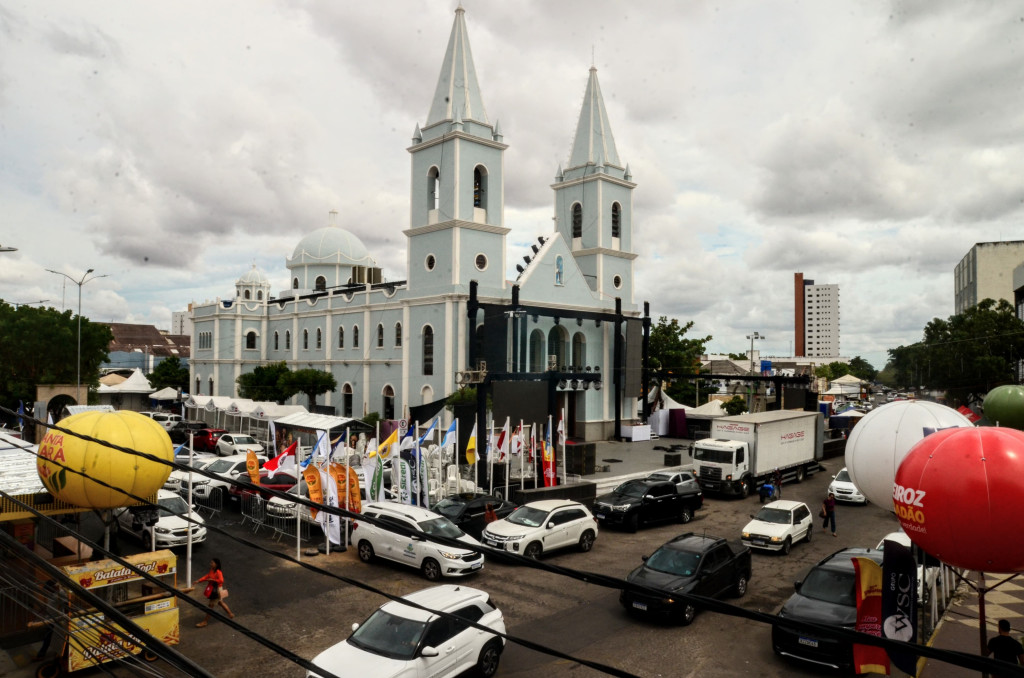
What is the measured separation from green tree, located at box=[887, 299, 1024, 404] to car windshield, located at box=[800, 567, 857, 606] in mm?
38301

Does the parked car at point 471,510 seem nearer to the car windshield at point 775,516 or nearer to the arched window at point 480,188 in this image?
the car windshield at point 775,516

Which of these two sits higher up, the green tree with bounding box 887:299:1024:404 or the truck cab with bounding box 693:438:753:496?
the green tree with bounding box 887:299:1024:404

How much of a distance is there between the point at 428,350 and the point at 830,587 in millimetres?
28934

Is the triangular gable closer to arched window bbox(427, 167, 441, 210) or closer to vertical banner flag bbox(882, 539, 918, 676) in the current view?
arched window bbox(427, 167, 441, 210)

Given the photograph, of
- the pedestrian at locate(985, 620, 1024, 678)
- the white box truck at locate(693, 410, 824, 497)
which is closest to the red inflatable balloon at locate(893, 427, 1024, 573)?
the pedestrian at locate(985, 620, 1024, 678)

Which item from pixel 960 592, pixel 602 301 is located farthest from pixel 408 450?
pixel 602 301

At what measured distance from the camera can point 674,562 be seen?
13859 millimetres

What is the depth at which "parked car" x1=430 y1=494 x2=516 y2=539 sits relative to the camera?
18.9 m

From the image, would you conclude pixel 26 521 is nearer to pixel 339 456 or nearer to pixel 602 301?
pixel 339 456

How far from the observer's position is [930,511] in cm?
623

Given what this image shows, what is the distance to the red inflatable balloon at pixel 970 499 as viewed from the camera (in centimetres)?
584

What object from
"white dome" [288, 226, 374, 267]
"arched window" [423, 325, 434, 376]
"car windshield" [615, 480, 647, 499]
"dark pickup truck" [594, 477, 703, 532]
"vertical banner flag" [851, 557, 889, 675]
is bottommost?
"dark pickup truck" [594, 477, 703, 532]

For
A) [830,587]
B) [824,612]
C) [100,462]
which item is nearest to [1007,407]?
[830,587]

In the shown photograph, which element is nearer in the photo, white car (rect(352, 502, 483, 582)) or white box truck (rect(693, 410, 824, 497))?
white car (rect(352, 502, 483, 582))
